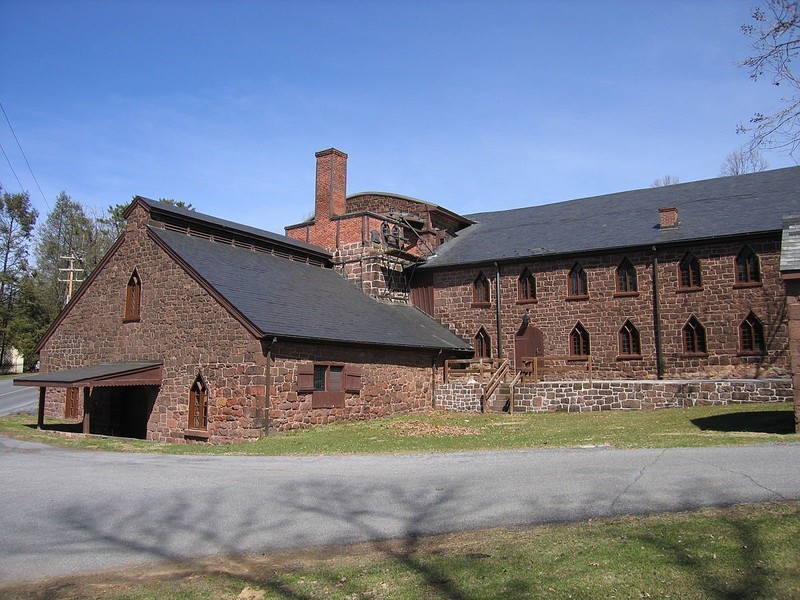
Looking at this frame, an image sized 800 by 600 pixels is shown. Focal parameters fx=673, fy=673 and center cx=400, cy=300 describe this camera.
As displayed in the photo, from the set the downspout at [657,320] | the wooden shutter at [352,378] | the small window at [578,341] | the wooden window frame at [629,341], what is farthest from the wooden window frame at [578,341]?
the wooden shutter at [352,378]

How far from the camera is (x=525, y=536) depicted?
7.16 m

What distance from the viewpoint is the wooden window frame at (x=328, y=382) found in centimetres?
2080

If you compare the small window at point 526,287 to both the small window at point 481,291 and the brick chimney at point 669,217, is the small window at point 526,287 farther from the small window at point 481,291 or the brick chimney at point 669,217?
the brick chimney at point 669,217

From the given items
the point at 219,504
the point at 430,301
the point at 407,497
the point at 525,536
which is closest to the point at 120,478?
the point at 219,504

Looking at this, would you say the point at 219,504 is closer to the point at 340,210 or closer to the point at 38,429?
the point at 38,429

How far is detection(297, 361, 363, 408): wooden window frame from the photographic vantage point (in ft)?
68.2

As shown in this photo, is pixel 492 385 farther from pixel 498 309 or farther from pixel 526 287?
pixel 526 287

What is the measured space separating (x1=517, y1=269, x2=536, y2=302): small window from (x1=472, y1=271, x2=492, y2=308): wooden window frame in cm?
141

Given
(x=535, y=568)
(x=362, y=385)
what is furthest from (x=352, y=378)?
(x=535, y=568)

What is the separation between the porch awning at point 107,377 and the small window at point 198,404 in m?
1.52

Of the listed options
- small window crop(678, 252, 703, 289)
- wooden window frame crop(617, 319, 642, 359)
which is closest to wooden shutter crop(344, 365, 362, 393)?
wooden window frame crop(617, 319, 642, 359)

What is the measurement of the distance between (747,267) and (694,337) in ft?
10.4

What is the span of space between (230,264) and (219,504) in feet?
49.2

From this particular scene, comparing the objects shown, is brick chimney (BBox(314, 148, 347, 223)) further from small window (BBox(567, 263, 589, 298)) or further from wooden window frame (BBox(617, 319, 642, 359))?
wooden window frame (BBox(617, 319, 642, 359))
